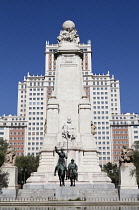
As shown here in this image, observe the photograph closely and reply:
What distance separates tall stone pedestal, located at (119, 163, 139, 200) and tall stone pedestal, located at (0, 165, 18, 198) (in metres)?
10.8

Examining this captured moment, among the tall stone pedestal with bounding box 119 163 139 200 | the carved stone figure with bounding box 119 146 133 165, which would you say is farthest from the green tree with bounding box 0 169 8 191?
the carved stone figure with bounding box 119 146 133 165

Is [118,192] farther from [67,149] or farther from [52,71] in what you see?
[52,71]

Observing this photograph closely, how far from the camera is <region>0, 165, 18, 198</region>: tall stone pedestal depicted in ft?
99.7

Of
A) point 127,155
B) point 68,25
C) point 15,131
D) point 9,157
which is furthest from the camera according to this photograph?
point 15,131

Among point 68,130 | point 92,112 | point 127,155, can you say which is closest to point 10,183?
point 68,130

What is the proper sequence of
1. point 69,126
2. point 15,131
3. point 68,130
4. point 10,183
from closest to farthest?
point 10,183, point 68,130, point 69,126, point 15,131

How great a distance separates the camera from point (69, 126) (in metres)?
39.0

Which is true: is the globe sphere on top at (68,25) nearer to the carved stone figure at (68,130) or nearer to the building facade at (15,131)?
the carved stone figure at (68,130)

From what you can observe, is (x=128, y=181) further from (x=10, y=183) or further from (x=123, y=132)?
(x=123, y=132)

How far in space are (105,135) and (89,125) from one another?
8809 centimetres

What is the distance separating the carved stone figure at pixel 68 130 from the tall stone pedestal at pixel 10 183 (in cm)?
845

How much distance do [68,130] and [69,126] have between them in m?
0.81

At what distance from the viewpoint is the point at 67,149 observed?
121ft

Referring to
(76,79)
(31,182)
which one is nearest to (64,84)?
(76,79)
